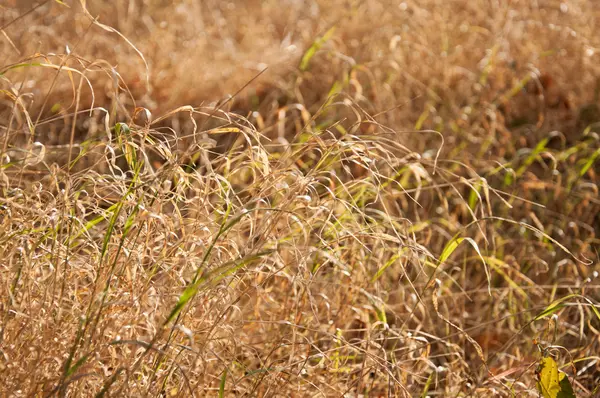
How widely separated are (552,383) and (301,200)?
1.94 feet

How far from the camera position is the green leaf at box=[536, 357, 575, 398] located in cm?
149

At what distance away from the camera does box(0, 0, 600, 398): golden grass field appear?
142cm

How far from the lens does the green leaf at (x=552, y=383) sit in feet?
4.87

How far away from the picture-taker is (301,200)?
1592 mm

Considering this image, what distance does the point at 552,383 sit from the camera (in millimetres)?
1495

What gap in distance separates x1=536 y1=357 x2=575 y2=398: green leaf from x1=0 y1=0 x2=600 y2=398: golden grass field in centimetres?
3

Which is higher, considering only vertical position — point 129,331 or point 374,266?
point 129,331

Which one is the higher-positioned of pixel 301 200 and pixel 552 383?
pixel 301 200

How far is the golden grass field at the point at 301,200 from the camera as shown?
142 centimetres

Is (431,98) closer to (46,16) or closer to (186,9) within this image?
(186,9)

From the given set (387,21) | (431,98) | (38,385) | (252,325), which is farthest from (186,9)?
(38,385)

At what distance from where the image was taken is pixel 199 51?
352 centimetres

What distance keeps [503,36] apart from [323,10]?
1203 mm

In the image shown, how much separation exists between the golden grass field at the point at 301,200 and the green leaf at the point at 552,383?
3cm
